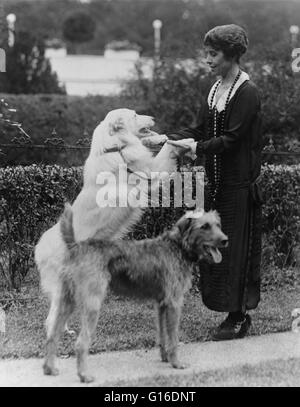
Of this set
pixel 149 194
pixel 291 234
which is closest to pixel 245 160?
pixel 149 194

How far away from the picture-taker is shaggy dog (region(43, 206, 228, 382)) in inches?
222

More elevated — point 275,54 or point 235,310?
point 275,54

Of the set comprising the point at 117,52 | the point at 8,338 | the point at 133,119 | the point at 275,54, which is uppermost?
the point at 117,52

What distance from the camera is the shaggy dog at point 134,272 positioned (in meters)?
5.63

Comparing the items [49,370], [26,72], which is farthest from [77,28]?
[49,370]

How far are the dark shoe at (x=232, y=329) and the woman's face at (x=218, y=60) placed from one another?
2.29 metres

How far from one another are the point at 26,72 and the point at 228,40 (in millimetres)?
19122

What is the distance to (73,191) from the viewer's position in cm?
816

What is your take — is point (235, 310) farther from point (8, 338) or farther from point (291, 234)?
point (291, 234)

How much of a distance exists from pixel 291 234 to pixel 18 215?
3.51 meters

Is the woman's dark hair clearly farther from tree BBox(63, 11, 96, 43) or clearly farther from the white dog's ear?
tree BBox(63, 11, 96, 43)

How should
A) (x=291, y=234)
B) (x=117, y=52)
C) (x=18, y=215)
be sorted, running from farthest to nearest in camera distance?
1. (x=117, y=52)
2. (x=291, y=234)
3. (x=18, y=215)

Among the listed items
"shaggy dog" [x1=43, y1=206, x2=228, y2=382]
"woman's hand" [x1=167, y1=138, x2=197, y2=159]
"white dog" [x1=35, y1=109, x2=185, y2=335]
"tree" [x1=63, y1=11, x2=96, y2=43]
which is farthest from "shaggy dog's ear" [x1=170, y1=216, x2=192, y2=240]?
"tree" [x1=63, y1=11, x2=96, y2=43]

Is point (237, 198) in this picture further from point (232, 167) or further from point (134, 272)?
point (134, 272)
